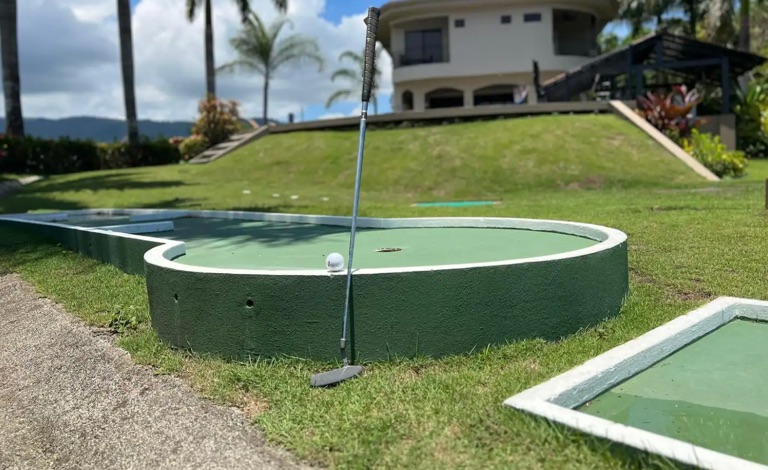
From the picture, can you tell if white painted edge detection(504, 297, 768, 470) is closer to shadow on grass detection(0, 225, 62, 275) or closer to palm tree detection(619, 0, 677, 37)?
shadow on grass detection(0, 225, 62, 275)

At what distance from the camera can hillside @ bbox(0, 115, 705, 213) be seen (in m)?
16.3

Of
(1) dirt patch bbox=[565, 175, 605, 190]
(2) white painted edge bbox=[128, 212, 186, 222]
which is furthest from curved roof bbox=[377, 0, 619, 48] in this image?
(2) white painted edge bbox=[128, 212, 186, 222]

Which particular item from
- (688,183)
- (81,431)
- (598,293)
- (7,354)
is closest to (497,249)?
(598,293)

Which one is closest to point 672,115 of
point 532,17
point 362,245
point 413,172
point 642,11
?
point 413,172

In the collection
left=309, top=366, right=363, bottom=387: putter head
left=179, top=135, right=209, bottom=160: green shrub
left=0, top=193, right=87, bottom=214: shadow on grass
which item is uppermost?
left=179, top=135, right=209, bottom=160: green shrub

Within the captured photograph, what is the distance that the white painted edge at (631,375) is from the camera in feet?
9.37

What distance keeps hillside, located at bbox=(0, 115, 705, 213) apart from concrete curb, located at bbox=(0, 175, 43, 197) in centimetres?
45

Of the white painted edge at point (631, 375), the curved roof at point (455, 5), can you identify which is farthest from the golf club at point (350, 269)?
the curved roof at point (455, 5)

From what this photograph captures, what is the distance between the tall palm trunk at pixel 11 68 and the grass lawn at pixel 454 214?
3.86 meters

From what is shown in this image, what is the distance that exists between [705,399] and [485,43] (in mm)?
30928

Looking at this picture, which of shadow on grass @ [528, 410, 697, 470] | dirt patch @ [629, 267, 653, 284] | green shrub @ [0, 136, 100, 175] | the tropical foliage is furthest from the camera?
green shrub @ [0, 136, 100, 175]

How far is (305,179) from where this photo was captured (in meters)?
20.1

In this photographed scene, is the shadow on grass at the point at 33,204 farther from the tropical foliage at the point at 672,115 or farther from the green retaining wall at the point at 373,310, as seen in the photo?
the tropical foliage at the point at 672,115

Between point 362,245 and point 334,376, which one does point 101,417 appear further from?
point 362,245
